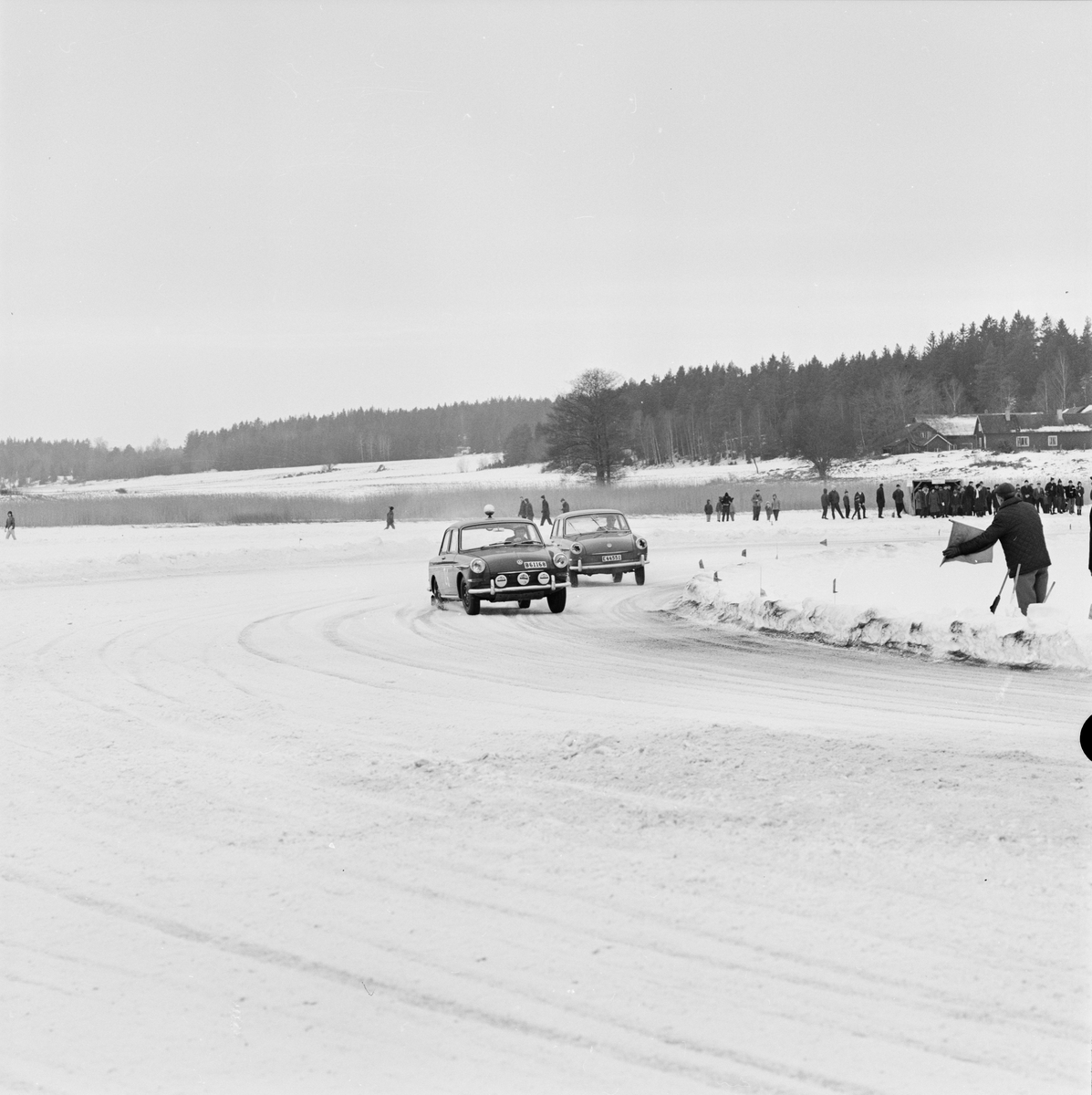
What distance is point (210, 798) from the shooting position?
6984 millimetres

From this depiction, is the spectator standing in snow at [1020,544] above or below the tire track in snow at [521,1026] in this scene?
above

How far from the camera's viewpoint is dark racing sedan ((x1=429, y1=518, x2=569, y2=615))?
60.3 feet

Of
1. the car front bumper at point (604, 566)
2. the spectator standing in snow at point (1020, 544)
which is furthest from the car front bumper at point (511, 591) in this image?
the spectator standing in snow at point (1020, 544)

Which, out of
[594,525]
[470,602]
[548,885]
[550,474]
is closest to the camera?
[548,885]

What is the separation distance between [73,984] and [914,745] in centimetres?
549

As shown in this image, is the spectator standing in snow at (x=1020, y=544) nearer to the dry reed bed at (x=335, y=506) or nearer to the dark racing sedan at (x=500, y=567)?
the dark racing sedan at (x=500, y=567)

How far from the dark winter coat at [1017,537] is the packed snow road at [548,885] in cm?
237

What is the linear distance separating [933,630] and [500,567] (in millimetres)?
7098

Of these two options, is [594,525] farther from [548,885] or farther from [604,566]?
[548,885]

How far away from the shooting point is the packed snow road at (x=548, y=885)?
3.76m

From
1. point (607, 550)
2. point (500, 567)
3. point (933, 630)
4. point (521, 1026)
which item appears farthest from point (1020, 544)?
point (607, 550)

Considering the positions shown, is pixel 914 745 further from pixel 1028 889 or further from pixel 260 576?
pixel 260 576

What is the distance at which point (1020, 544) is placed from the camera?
13492 millimetres

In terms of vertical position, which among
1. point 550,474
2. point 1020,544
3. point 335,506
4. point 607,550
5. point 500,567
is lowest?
point 607,550
